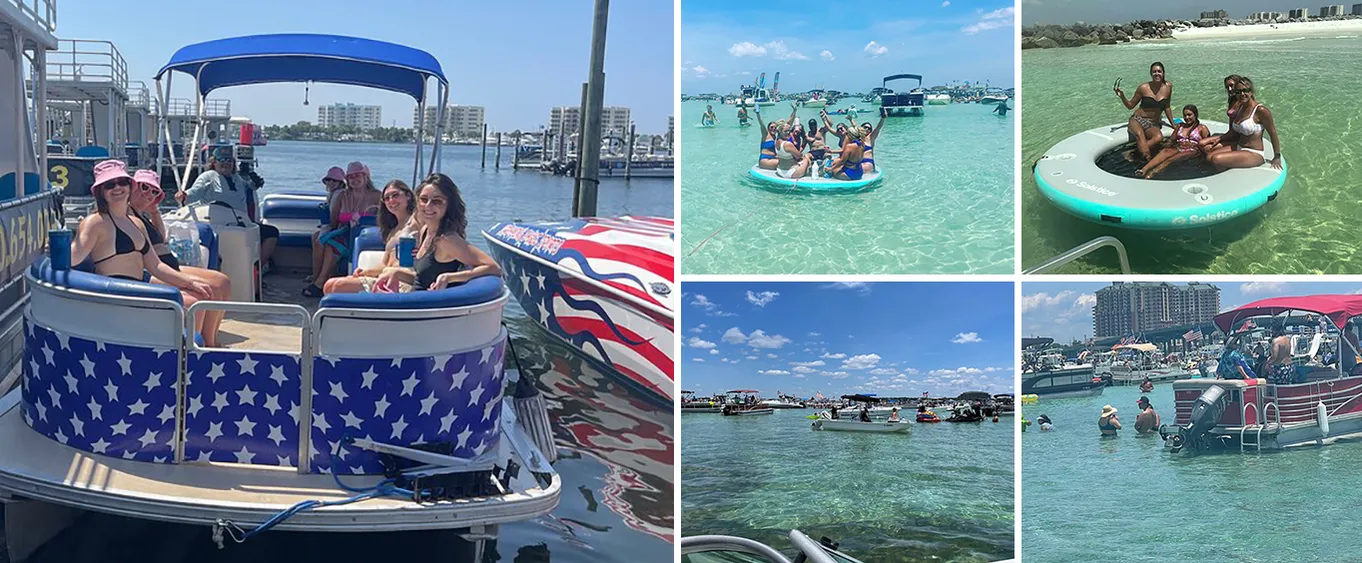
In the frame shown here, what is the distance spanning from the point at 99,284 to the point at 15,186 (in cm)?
347

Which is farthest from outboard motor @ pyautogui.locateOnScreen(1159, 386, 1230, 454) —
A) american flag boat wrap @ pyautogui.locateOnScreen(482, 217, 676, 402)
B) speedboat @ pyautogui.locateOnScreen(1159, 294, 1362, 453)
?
american flag boat wrap @ pyautogui.locateOnScreen(482, 217, 676, 402)

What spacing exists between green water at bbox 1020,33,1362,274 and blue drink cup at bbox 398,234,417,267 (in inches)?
103

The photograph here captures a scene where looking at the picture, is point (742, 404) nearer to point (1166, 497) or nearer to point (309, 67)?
point (1166, 497)

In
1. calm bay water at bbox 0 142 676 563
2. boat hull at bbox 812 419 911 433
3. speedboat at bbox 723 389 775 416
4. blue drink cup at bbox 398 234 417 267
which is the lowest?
calm bay water at bbox 0 142 676 563

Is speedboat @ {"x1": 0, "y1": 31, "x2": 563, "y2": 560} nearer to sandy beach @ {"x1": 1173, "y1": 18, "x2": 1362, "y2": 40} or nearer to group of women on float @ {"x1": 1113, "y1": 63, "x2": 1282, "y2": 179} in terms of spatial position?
group of women on float @ {"x1": 1113, "y1": 63, "x2": 1282, "y2": 179}

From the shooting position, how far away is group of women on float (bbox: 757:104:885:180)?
4.90m

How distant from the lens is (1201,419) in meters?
4.75

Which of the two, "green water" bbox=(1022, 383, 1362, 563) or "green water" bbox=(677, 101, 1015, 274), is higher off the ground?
"green water" bbox=(677, 101, 1015, 274)

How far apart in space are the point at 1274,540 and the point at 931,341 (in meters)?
2.43

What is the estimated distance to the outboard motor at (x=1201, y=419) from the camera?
4695 mm

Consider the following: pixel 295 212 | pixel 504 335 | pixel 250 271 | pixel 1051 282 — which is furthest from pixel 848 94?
pixel 295 212

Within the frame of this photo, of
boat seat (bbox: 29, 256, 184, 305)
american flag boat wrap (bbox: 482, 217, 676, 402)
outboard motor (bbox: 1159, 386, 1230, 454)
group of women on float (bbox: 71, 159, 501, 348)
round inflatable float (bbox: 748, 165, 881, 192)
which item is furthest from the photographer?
american flag boat wrap (bbox: 482, 217, 676, 402)

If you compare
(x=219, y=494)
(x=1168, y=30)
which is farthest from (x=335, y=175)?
(x=1168, y=30)

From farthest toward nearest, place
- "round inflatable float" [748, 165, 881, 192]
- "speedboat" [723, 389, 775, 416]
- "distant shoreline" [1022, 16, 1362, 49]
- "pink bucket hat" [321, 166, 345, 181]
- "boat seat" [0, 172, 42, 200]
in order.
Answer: "distant shoreline" [1022, 16, 1362, 49] → "pink bucket hat" [321, 166, 345, 181] → "boat seat" [0, 172, 42, 200] → "round inflatable float" [748, 165, 881, 192] → "speedboat" [723, 389, 775, 416]
